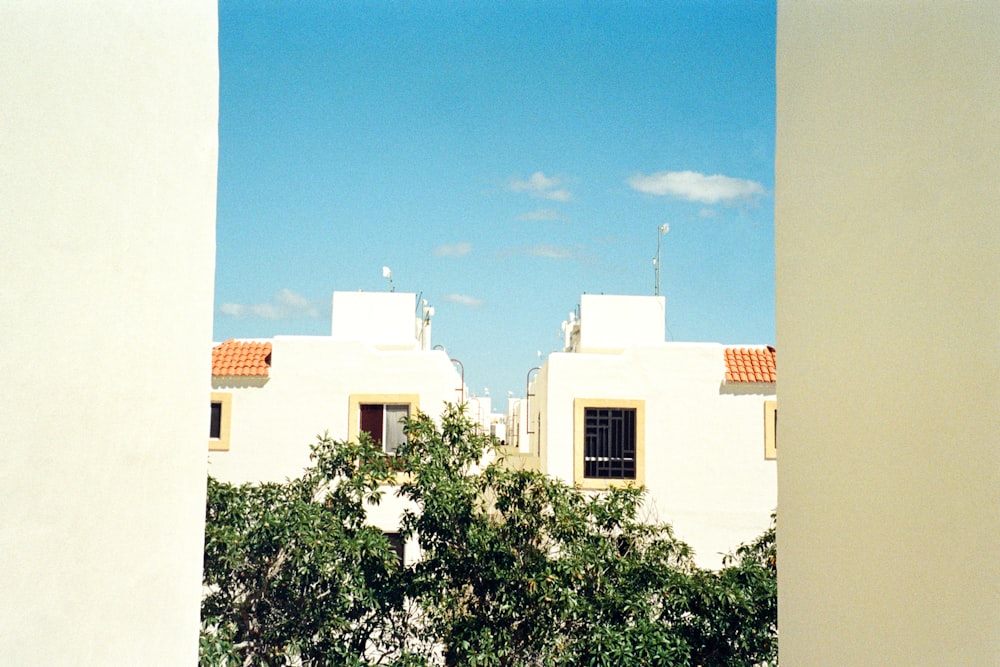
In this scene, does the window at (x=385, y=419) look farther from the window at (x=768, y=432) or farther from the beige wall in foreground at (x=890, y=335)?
the beige wall in foreground at (x=890, y=335)

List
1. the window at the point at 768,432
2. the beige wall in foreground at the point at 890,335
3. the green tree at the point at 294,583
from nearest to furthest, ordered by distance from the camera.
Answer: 1. the beige wall in foreground at the point at 890,335
2. the green tree at the point at 294,583
3. the window at the point at 768,432

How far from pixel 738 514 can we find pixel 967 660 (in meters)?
11.6

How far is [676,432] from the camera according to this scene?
1285cm

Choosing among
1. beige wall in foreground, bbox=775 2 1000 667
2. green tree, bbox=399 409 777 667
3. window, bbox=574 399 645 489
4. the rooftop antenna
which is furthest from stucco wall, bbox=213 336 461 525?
beige wall in foreground, bbox=775 2 1000 667

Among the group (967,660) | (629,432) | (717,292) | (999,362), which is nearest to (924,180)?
(999,362)

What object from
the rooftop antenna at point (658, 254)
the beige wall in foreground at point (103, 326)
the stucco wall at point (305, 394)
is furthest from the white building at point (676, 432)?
the beige wall in foreground at point (103, 326)

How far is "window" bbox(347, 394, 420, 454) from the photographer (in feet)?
42.4

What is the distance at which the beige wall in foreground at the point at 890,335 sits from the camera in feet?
5.36

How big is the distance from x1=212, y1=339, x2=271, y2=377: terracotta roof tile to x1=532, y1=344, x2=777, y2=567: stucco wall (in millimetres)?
4139

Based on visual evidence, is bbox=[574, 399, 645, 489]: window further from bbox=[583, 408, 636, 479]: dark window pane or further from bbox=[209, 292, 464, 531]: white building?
bbox=[209, 292, 464, 531]: white building

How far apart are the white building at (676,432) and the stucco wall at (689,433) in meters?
0.01

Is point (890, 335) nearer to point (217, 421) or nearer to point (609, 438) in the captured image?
point (609, 438)

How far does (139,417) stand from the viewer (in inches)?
88.5

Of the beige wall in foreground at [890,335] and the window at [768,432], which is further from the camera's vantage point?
the window at [768,432]
